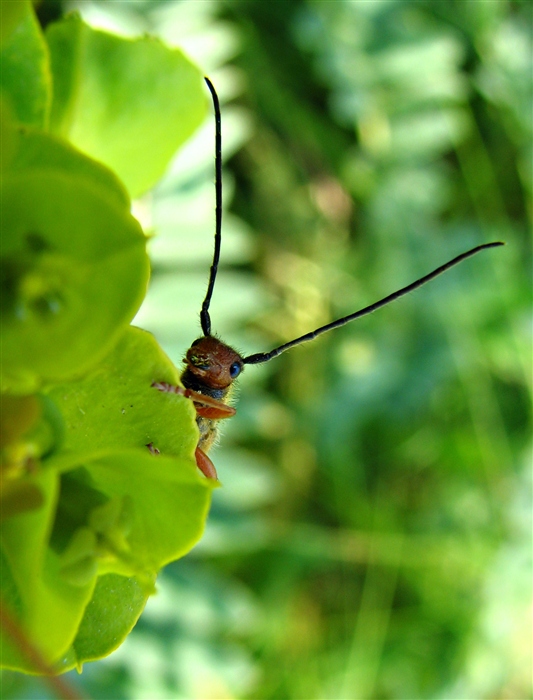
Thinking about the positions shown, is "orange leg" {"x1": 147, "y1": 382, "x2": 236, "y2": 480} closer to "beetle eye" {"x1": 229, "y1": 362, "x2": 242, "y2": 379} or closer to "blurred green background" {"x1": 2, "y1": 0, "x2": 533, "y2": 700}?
"beetle eye" {"x1": 229, "y1": 362, "x2": 242, "y2": 379}

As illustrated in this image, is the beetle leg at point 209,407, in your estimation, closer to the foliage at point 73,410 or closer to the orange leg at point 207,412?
the orange leg at point 207,412

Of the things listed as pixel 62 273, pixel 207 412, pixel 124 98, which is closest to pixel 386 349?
pixel 207 412

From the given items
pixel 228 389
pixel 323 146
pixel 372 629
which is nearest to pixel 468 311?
pixel 323 146

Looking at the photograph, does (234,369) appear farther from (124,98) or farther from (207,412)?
(124,98)

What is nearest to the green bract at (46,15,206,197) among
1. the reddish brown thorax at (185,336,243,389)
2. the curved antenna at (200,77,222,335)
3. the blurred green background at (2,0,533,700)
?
the curved antenna at (200,77,222,335)

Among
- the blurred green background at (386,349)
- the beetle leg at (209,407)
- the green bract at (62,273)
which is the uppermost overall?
the green bract at (62,273)

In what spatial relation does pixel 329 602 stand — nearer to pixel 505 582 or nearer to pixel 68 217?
pixel 505 582

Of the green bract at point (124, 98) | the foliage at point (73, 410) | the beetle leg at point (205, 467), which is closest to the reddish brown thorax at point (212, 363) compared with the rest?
the beetle leg at point (205, 467)
